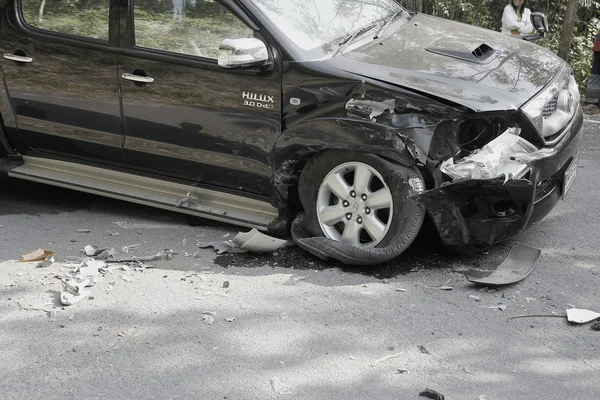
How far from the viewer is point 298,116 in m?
5.09

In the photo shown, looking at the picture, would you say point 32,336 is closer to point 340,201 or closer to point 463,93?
point 340,201

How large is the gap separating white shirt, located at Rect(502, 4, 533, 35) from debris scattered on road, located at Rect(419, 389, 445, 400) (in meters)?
6.88

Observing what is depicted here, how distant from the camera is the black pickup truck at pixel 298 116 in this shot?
4.75 metres

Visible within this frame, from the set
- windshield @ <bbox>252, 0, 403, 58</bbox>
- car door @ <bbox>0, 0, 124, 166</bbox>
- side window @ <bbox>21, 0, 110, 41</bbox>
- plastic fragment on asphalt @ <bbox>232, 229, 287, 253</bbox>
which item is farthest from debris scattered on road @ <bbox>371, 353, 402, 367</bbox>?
side window @ <bbox>21, 0, 110, 41</bbox>

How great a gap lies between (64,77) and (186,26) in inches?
40.8

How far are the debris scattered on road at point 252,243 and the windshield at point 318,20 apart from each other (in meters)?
1.19

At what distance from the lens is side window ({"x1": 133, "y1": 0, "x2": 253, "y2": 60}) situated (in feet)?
17.4

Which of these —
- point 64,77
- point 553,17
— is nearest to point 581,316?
point 64,77

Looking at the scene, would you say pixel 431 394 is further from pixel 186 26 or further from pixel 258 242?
pixel 186 26

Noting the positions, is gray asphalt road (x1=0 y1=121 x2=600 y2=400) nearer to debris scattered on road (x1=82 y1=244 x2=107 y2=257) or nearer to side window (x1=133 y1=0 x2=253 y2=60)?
debris scattered on road (x1=82 y1=244 x2=107 y2=257)

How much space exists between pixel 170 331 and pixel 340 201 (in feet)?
4.66

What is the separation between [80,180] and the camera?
5988mm

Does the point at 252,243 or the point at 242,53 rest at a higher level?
the point at 242,53

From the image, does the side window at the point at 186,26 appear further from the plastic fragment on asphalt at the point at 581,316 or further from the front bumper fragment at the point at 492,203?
the plastic fragment on asphalt at the point at 581,316
